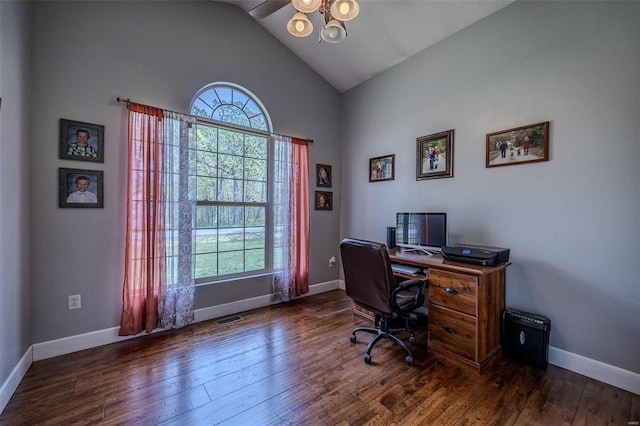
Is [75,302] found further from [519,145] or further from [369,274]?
[519,145]

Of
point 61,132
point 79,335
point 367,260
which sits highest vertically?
point 61,132

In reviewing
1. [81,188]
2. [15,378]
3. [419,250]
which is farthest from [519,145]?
[15,378]

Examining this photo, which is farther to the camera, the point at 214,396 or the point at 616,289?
the point at 616,289

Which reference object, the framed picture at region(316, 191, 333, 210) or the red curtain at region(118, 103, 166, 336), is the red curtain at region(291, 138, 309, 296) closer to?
the framed picture at region(316, 191, 333, 210)

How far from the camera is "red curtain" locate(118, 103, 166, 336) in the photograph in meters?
2.40

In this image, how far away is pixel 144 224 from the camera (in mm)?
2447

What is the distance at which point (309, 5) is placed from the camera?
1.65m

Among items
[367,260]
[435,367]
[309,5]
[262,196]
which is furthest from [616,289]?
[262,196]

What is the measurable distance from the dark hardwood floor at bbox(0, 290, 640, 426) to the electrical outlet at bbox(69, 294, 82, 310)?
1.32ft

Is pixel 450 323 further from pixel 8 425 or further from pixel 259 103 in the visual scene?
pixel 259 103

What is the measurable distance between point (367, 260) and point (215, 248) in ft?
6.03

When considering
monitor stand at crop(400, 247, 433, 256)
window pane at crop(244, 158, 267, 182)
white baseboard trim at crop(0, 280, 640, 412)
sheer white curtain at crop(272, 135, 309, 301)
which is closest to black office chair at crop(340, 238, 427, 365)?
monitor stand at crop(400, 247, 433, 256)

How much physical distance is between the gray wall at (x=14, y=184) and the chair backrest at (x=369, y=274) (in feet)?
7.54

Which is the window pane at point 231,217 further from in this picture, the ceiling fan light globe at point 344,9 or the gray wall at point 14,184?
the ceiling fan light globe at point 344,9
